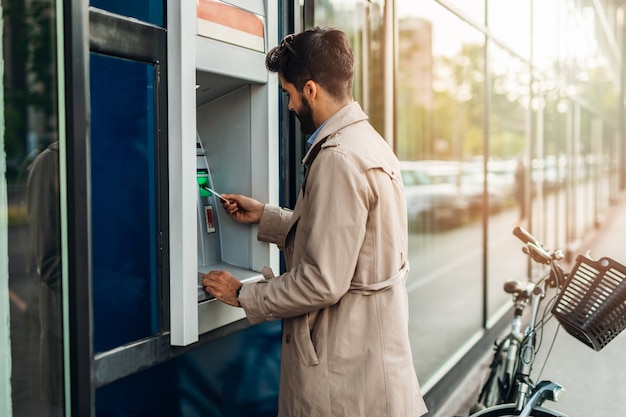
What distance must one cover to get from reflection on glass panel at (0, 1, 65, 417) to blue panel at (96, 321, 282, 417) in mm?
271

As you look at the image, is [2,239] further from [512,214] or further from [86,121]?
[512,214]

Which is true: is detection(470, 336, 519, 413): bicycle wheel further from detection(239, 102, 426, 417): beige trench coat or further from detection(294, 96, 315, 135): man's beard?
detection(294, 96, 315, 135): man's beard

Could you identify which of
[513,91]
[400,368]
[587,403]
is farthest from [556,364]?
[400,368]

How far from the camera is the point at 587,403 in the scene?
5.09 meters

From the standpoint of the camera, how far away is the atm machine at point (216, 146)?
236 cm

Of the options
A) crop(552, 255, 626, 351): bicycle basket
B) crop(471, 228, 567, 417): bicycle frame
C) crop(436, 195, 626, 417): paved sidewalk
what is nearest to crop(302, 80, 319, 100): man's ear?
crop(552, 255, 626, 351): bicycle basket

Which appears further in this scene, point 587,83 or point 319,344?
point 587,83

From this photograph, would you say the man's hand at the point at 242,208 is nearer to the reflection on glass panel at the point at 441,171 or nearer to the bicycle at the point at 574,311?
the bicycle at the point at 574,311

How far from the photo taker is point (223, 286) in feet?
7.63

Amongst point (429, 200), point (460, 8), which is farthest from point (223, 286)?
point (460, 8)

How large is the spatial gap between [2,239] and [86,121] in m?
0.34

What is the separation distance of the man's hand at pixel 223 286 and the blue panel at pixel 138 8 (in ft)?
2.49

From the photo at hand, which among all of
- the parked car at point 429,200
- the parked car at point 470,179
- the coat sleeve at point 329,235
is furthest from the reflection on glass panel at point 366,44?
the coat sleeve at point 329,235

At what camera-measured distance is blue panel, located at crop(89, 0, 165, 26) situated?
2.15 metres
